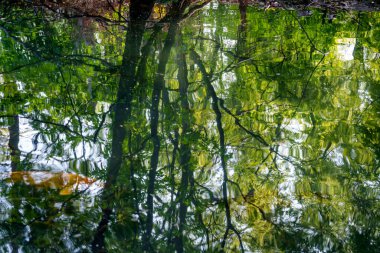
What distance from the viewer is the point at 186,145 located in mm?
4191

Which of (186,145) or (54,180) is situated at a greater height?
(186,145)

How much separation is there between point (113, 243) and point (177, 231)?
1.23 ft

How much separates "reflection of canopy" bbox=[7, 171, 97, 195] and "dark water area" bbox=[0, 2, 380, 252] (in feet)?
0.05

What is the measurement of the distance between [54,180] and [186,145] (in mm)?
1077

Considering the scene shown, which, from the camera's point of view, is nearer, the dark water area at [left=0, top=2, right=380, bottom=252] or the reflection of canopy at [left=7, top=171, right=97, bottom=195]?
the dark water area at [left=0, top=2, right=380, bottom=252]

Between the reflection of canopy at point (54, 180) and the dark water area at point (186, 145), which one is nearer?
the dark water area at point (186, 145)

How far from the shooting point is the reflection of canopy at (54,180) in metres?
3.43

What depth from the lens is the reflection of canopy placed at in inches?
135

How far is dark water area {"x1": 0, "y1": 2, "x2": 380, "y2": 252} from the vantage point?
300cm

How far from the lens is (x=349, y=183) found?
368 cm

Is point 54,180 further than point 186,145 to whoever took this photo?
No

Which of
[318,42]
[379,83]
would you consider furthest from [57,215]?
[318,42]

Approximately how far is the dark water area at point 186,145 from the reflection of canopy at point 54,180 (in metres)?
0.01

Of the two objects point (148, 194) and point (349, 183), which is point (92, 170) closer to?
point (148, 194)
